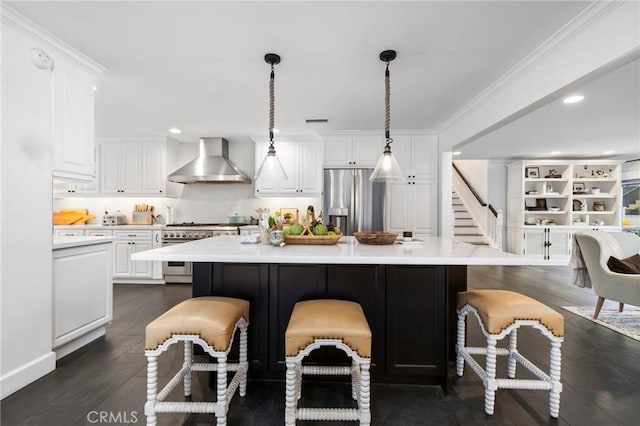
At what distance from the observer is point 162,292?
13.4 feet

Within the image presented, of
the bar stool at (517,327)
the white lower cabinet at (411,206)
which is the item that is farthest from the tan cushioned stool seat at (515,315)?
the white lower cabinet at (411,206)

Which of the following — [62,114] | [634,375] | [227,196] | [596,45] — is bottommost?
[634,375]

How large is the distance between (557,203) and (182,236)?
8.17 m

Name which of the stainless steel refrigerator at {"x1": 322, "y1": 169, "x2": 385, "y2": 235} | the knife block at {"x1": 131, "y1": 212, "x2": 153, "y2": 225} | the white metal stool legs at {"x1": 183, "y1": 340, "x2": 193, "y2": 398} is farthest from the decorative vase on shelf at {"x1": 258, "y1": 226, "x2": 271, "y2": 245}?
the knife block at {"x1": 131, "y1": 212, "x2": 153, "y2": 225}

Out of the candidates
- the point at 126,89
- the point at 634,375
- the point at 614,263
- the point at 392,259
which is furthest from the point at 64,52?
the point at 614,263

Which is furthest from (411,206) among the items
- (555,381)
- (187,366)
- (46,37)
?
(46,37)

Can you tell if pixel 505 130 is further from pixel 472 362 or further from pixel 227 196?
pixel 227 196

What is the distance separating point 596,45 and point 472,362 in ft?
6.95

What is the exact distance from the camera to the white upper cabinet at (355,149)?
443 centimetres

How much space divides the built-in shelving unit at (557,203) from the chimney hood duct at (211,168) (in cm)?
607

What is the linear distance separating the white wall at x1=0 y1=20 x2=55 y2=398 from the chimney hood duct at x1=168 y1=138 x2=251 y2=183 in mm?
2575

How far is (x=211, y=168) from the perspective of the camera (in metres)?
4.71

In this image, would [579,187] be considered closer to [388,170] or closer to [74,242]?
[388,170]

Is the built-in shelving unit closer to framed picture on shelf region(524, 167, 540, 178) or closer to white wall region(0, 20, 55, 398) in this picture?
framed picture on shelf region(524, 167, 540, 178)
